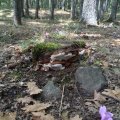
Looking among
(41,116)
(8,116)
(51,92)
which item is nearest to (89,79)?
(51,92)

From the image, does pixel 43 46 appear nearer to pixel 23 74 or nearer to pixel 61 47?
pixel 61 47

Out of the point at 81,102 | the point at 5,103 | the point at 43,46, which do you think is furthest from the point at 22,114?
the point at 43,46

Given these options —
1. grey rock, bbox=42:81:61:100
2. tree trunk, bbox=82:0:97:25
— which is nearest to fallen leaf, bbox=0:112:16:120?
grey rock, bbox=42:81:61:100

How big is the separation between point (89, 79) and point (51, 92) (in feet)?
1.98

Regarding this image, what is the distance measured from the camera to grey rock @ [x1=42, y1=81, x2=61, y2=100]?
11.9ft

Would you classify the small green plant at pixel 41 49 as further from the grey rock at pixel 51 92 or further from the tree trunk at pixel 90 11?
the tree trunk at pixel 90 11

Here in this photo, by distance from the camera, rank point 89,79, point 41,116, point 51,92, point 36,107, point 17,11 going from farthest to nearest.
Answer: point 17,11
point 89,79
point 51,92
point 36,107
point 41,116

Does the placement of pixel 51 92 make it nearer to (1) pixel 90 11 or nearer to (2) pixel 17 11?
(1) pixel 90 11

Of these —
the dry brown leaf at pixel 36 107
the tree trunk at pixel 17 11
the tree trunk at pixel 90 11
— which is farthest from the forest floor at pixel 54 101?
the tree trunk at pixel 17 11

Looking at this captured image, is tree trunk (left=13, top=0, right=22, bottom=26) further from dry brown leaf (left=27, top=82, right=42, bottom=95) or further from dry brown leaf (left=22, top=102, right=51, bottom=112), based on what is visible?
dry brown leaf (left=22, top=102, right=51, bottom=112)

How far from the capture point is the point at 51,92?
3.66 metres

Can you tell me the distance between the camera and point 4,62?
4.97 m

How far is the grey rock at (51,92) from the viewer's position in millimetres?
3619

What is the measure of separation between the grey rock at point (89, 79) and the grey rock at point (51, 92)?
0.34 meters
